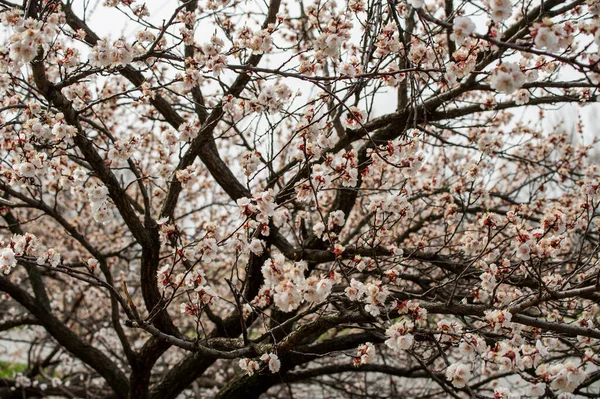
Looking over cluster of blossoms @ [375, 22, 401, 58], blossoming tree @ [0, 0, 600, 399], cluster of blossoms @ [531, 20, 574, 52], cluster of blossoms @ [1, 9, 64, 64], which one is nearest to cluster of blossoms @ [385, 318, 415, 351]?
Result: blossoming tree @ [0, 0, 600, 399]

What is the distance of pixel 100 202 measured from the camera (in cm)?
302

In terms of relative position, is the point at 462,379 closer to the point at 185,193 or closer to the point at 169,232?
the point at 169,232

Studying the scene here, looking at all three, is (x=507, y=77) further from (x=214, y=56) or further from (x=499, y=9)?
(x=214, y=56)

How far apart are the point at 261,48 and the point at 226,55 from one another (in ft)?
1.00

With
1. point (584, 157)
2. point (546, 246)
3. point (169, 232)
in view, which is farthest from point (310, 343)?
point (584, 157)

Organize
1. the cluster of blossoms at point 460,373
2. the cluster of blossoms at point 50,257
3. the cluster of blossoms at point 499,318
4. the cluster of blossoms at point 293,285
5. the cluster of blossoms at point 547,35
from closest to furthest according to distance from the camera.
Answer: the cluster of blossoms at point 547,35 → the cluster of blossoms at point 293,285 → the cluster of blossoms at point 499,318 → the cluster of blossoms at point 460,373 → the cluster of blossoms at point 50,257

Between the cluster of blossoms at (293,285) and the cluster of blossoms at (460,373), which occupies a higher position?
the cluster of blossoms at (293,285)

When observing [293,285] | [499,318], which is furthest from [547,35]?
[293,285]

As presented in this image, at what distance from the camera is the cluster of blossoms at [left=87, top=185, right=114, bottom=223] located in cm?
295

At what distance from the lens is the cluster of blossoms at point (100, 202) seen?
295cm

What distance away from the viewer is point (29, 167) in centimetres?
290

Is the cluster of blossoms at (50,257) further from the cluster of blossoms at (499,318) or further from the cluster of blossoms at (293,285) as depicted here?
the cluster of blossoms at (499,318)

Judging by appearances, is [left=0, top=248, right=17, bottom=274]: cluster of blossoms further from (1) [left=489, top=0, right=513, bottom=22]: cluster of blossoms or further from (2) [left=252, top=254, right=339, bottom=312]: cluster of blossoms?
(1) [left=489, top=0, right=513, bottom=22]: cluster of blossoms

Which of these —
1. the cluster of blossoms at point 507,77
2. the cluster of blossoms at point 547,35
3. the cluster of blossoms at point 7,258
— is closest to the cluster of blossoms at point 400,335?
the cluster of blossoms at point 507,77
